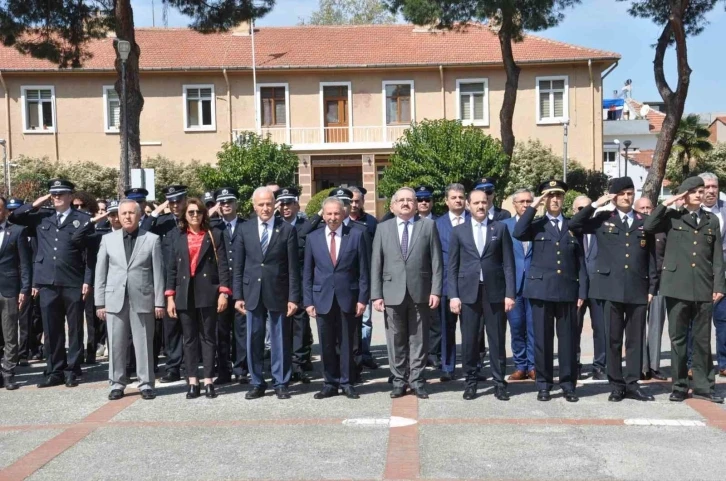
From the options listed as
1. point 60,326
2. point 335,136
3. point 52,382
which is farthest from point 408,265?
point 335,136

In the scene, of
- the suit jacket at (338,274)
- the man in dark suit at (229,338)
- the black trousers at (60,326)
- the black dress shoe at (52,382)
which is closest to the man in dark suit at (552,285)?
the suit jacket at (338,274)

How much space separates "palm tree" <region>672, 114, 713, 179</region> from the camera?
149ft

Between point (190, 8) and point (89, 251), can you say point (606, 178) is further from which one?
point (89, 251)

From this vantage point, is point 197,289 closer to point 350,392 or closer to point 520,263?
point 350,392

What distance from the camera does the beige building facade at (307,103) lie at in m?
38.5

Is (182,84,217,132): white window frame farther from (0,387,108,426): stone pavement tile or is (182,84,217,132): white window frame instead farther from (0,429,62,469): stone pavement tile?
(0,429,62,469): stone pavement tile

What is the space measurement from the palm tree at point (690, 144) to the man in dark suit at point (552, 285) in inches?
1562

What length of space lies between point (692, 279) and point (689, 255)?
0.23 m

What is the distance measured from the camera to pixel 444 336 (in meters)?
9.61

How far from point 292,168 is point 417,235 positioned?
2562 cm

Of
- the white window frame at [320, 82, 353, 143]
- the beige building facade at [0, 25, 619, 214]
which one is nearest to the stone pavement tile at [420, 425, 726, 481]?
the beige building facade at [0, 25, 619, 214]

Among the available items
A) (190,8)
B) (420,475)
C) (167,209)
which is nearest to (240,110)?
(190,8)

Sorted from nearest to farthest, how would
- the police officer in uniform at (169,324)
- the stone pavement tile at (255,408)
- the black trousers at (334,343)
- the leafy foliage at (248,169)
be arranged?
the stone pavement tile at (255,408) < the black trousers at (334,343) < the police officer in uniform at (169,324) < the leafy foliage at (248,169)

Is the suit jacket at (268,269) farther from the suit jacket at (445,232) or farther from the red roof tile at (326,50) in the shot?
the red roof tile at (326,50)
